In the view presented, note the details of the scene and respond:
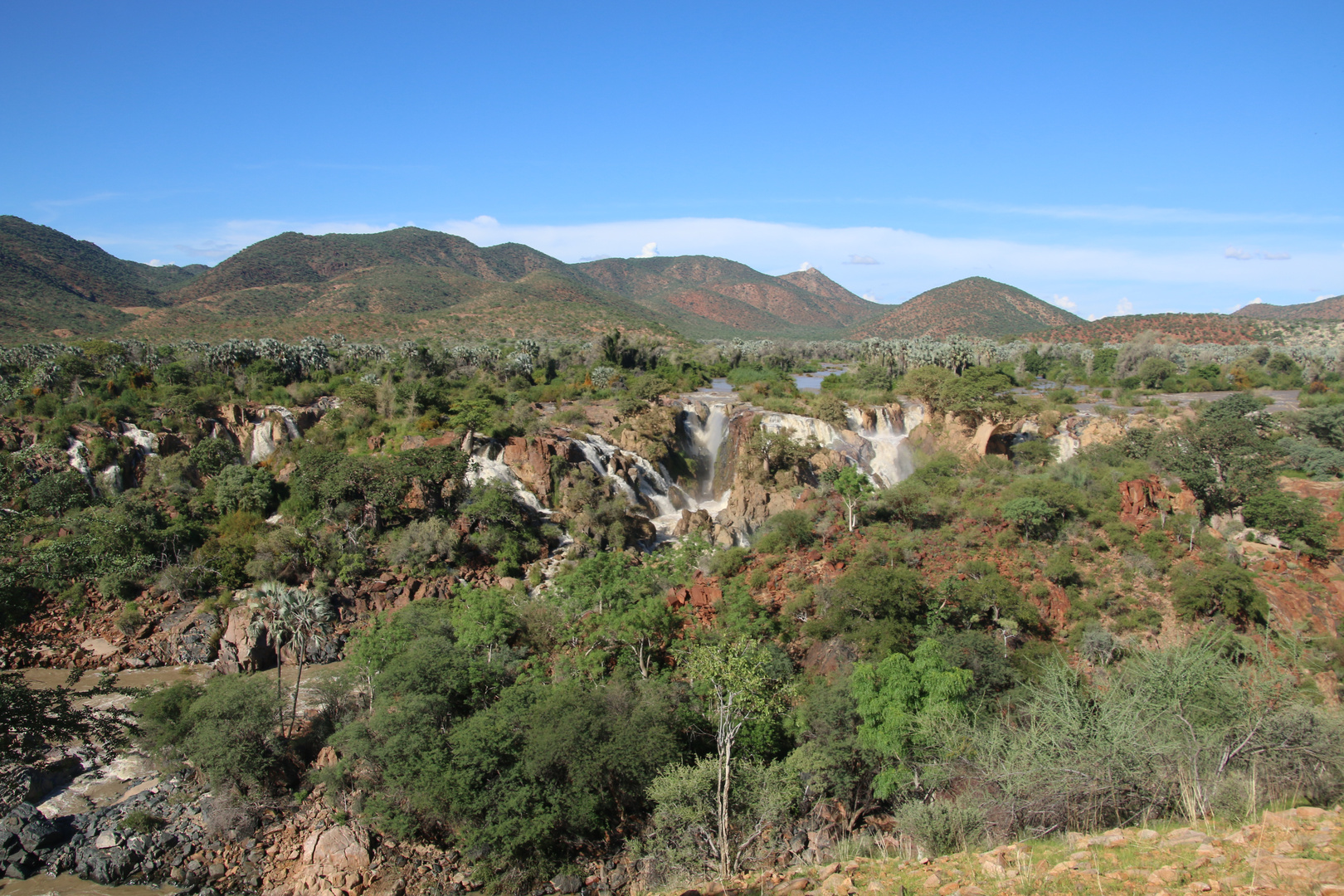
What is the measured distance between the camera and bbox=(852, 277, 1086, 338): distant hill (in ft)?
413

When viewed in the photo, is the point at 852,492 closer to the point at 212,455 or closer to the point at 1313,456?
the point at 1313,456

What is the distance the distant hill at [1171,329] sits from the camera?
96188 millimetres

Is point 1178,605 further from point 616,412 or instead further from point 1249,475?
point 616,412

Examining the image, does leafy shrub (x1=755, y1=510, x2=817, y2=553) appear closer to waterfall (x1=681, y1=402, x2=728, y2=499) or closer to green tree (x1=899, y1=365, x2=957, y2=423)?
waterfall (x1=681, y1=402, x2=728, y2=499)

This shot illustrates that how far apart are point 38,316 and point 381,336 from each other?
1336 inches

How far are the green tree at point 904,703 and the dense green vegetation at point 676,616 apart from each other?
9cm

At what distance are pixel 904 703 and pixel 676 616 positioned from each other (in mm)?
7258

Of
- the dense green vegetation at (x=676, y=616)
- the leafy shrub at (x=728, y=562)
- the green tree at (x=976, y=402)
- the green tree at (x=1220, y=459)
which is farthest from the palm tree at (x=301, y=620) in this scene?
the green tree at (x=976, y=402)

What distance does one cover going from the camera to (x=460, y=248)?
16712cm

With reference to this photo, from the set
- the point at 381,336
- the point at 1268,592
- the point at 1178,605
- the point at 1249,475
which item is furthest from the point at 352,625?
the point at 381,336

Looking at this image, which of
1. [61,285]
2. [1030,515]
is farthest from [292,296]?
[1030,515]

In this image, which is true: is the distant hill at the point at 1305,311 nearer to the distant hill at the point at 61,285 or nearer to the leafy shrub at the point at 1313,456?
the leafy shrub at the point at 1313,456

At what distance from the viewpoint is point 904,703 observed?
1573 centimetres

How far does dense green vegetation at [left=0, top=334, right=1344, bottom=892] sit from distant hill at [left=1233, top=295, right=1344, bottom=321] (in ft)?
351
